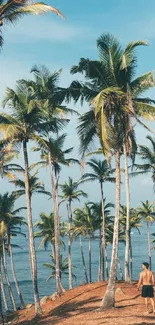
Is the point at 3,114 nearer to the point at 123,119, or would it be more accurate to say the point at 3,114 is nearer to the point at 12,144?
the point at 12,144

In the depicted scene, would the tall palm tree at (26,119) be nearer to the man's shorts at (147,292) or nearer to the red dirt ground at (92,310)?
the red dirt ground at (92,310)

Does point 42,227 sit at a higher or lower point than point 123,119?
lower

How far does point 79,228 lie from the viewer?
4422 cm

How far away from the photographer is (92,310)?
16453mm

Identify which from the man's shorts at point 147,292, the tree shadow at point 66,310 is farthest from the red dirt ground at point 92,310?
the man's shorts at point 147,292

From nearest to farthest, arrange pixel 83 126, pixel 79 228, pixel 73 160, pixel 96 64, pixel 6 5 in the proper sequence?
pixel 6 5, pixel 96 64, pixel 83 126, pixel 73 160, pixel 79 228

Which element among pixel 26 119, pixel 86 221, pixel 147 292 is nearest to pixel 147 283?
pixel 147 292

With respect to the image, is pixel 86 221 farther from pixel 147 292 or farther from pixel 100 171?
pixel 147 292

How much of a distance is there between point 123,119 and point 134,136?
405 centimetres

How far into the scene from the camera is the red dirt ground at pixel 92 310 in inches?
527

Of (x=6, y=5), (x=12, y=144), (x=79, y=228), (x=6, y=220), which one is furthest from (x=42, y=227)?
(x=6, y=5)

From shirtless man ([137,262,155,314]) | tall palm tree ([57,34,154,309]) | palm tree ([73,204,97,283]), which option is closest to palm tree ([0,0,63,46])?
tall palm tree ([57,34,154,309])

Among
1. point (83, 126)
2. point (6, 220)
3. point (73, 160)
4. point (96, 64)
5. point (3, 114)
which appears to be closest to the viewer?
point (96, 64)

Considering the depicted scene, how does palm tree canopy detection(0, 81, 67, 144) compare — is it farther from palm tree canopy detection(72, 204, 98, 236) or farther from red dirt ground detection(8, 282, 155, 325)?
palm tree canopy detection(72, 204, 98, 236)
